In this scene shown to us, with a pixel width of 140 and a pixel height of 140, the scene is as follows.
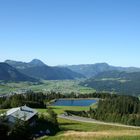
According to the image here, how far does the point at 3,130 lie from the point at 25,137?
4822 millimetres

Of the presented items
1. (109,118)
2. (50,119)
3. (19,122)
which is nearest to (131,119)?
(109,118)

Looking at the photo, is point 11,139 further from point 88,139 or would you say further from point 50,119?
point 50,119

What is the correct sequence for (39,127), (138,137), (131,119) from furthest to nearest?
(131,119)
(39,127)
(138,137)

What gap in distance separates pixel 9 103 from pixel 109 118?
155 feet

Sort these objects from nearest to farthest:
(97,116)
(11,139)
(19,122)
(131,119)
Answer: (11,139), (19,122), (131,119), (97,116)

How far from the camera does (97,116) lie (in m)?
182

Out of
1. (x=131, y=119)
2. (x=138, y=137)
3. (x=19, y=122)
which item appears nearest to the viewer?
(x=138, y=137)

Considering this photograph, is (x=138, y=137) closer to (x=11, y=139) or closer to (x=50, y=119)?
(x=11, y=139)

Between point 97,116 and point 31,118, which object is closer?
point 31,118

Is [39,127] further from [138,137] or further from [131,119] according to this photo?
[131,119]

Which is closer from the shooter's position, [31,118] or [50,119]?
[31,118]

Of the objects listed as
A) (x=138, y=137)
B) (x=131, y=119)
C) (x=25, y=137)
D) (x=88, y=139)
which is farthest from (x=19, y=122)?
(x=131, y=119)

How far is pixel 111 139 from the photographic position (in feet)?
159

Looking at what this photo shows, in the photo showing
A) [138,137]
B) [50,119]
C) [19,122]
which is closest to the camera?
[138,137]
